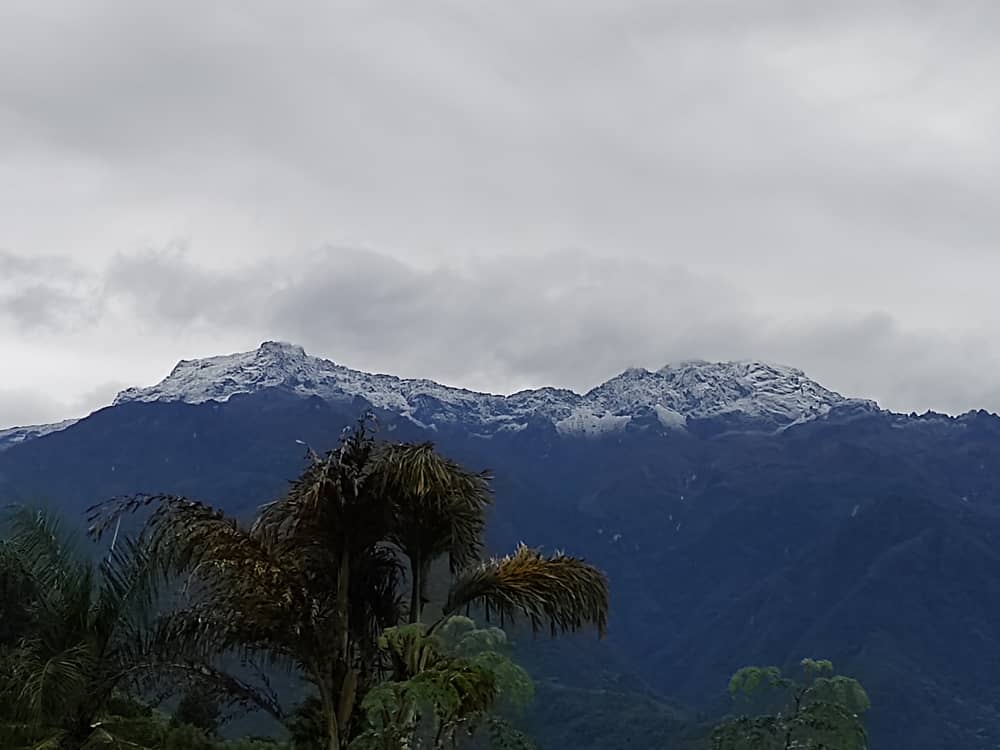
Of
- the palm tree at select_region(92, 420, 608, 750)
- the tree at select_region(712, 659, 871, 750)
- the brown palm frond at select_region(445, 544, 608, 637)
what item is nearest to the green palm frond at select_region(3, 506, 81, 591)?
the palm tree at select_region(92, 420, 608, 750)

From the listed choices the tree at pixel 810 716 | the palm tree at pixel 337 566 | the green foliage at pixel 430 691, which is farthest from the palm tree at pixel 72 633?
the tree at pixel 810 716

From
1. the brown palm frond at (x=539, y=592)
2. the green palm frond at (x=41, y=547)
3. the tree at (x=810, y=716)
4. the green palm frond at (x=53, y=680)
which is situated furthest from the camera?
the tree at (x=810, y=716)

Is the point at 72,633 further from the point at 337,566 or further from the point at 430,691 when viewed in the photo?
the point at 430,691

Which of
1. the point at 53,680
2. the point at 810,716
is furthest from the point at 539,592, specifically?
the point at 810,716

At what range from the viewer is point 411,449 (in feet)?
32.4

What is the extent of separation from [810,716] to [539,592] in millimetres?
5057

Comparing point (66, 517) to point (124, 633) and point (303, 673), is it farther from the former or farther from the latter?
point (303, 673)

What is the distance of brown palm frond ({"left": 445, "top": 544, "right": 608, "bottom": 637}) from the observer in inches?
401

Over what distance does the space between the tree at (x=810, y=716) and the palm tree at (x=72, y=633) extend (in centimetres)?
651

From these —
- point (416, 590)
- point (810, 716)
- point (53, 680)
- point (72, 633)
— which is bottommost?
point (53, 680)

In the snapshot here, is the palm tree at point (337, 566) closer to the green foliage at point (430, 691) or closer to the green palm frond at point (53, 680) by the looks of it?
the green foliage at point (430, 691)

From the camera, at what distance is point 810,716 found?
549 inches

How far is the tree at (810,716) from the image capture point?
13.9m

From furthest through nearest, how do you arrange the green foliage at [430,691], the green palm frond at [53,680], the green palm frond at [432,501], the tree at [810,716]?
the tree at [810,716]
the green palm frond at [432,501]
the green palm frond at [53,680]
the green foliage at [430,691]
